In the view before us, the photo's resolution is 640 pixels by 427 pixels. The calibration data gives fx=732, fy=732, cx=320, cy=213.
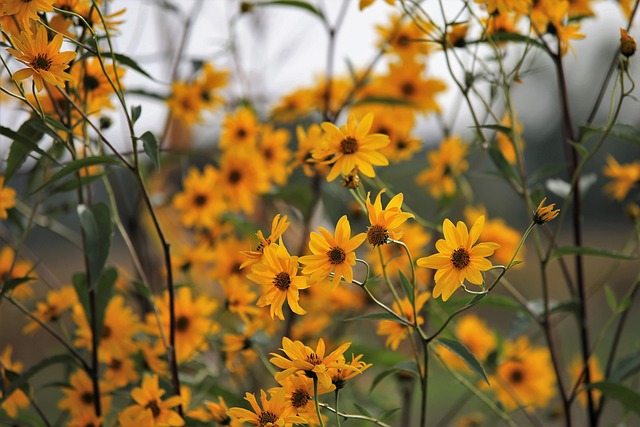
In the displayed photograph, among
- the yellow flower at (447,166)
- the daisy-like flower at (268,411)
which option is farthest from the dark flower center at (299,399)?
the yellow flower at (447,166)

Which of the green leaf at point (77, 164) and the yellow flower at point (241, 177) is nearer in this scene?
the green leaf at point (77, 164)

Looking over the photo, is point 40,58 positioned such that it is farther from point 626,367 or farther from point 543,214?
point 626,367

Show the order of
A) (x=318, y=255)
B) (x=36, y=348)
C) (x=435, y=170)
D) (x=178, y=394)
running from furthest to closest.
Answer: (x=36, y=348)
(x=435, y=170)
(x=178, y=394)
(x=318, y=255)

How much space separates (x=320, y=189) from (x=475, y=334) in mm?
343

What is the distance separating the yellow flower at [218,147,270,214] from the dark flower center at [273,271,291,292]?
2.01 feet

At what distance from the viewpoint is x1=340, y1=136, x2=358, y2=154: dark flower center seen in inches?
21.6

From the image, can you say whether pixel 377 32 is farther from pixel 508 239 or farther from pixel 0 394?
pixel 0 394

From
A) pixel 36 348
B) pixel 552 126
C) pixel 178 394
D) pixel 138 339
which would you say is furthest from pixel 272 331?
pixel 552 126

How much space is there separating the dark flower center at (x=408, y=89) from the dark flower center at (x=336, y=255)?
70 centimetres

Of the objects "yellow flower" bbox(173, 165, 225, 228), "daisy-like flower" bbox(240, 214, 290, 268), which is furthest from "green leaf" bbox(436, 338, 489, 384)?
"yellow flower" bbox(173, 165, 225, 228)

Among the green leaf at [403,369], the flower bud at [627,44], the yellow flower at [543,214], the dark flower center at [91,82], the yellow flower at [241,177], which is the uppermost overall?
the yellow flower at [241,177]

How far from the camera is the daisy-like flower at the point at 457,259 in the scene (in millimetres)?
469

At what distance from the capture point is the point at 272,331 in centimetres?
95

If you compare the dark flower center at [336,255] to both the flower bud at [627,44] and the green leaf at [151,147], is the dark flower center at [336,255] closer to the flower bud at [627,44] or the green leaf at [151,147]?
the green leaf at [151,147]
